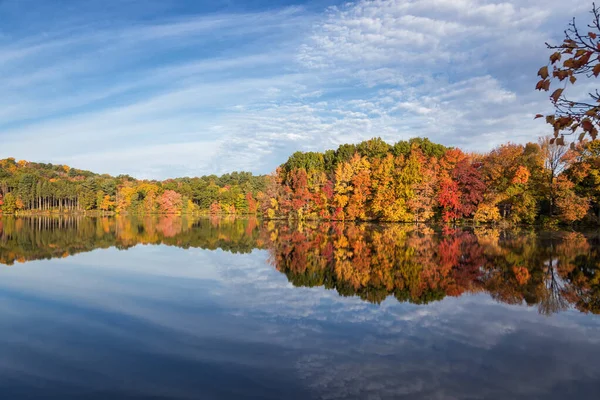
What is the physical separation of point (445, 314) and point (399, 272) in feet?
14.4

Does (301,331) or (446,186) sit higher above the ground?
(446,186)

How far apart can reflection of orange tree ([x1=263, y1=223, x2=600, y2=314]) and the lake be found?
3.7 inches

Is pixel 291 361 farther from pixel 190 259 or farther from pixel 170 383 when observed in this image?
pixel 190 259

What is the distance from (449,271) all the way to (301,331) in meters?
7.69

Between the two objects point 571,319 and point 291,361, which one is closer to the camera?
point 291,361

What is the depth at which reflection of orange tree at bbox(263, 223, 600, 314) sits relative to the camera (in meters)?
9.98

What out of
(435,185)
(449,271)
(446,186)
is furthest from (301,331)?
(435,185)

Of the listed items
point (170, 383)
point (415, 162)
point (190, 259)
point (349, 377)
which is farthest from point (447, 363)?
point (415, 162)

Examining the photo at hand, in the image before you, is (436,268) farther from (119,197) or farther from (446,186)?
(119,197)

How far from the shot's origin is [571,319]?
8.06 m

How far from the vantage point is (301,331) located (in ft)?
23.5

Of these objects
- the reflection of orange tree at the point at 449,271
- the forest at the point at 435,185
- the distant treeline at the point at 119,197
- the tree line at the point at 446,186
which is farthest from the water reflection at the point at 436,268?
the distant treeline at the point at 119,197

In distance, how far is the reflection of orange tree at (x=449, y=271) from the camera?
998 cm

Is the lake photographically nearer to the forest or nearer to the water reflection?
the water reflection
